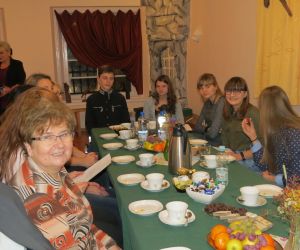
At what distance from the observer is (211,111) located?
11.4 feet

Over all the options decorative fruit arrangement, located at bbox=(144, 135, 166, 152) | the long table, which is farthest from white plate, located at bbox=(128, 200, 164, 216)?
decorative fruit arrangement, located at bbox=(144, 135, 166, 152)

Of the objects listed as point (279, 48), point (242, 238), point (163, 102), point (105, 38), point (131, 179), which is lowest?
point (131, 179)

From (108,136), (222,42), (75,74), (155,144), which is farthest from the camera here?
(75,74)

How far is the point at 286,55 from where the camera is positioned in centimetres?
331

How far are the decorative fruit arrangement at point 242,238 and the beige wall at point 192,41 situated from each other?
311 centimetres

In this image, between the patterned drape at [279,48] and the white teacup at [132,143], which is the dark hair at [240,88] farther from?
the white teacup at [132,143]

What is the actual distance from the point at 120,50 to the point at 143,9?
2.64 feet

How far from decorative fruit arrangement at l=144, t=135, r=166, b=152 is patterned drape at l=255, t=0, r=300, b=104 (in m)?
1.47

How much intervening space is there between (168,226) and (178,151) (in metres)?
0.68

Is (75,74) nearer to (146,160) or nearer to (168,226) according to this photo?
(146,160)

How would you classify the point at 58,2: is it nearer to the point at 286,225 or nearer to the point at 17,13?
the point at 17,13

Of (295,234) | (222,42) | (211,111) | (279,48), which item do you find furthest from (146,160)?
(222,42)

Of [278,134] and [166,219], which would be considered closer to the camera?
[166,219]

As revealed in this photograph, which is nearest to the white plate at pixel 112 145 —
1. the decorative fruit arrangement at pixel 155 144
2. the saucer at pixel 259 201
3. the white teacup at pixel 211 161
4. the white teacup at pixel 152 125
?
the decorative fruit arrangement at pixel 155 144
